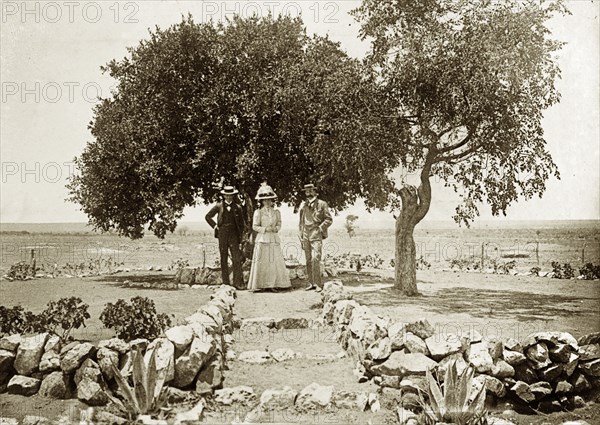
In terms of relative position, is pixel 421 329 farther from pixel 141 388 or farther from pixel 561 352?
pixel 141 388

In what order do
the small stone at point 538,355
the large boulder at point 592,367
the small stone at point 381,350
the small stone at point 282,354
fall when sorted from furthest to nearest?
the small stone at point 282,354, the large boulder at point 592,367, the small stone at point 538,355, the small stone at point 381,350

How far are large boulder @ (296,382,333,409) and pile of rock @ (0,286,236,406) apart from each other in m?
1.13

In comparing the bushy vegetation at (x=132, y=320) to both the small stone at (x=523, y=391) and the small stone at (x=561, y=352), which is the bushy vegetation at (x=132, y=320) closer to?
the small stone at (x=523, y=391)

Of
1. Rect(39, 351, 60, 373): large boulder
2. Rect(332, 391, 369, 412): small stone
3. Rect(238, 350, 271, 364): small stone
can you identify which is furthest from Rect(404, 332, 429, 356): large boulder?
Rect(39, 351, 60, 373): large boulder

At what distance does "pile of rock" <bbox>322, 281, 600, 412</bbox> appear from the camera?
7.17 meters

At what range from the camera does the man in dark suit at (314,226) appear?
1498 cm

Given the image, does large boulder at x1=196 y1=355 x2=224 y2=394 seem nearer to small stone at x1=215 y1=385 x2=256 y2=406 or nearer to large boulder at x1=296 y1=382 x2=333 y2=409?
small stone at x1=215 y1=385 x2=256 y2=406

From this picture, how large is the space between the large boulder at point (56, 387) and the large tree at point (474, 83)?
9.44 m

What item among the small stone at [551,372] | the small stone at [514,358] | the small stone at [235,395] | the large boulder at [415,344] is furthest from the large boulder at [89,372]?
the small stone at [551,372]

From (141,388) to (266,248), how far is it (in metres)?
9.02

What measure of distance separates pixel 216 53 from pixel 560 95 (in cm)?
1018

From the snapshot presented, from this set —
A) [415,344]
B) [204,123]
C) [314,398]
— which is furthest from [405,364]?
[204,123]

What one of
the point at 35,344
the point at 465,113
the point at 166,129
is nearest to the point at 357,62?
the point at 465,113

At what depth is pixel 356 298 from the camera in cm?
1427
